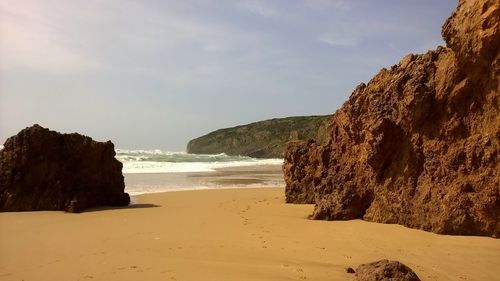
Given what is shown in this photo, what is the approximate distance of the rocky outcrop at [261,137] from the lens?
66.3 m

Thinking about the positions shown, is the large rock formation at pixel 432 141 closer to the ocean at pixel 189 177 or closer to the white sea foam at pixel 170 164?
the ocean at pixel 189 177

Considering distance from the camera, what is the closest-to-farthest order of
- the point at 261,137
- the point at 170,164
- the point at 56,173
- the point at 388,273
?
the point at 388,273, the point at 56,173, the point at 170,164, the point at 261,137

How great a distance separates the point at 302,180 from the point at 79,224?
5558mm

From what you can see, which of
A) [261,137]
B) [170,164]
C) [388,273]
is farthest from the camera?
[261,137]

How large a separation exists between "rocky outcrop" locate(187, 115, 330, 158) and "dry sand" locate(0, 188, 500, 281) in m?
54.4

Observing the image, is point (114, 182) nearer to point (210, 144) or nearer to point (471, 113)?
point (471, 113)

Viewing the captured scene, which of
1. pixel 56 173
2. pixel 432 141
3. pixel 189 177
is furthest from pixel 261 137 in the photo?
pixel 432 141

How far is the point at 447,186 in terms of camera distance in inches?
261

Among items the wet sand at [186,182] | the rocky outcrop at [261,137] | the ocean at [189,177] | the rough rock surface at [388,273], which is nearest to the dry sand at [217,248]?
the rough rock surface at [388,273]

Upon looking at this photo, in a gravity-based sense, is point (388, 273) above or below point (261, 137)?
below

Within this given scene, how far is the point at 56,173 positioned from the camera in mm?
9961

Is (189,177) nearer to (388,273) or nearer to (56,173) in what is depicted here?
(56,173)

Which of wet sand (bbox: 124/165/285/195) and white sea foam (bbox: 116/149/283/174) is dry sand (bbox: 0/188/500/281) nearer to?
wet sand (bbox: 124/165/285/195)

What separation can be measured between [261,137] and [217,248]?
224 feet
